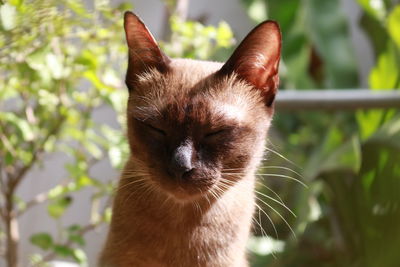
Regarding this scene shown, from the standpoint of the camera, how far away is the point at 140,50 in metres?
0.88

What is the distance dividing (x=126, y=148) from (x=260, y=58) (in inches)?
15.2

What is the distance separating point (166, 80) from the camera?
879mm

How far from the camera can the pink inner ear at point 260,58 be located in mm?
833

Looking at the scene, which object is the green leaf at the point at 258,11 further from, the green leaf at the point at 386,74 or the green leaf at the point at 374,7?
the green leaf at the point at 386,74

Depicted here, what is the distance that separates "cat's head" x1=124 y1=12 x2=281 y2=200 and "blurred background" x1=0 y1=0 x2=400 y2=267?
13cm

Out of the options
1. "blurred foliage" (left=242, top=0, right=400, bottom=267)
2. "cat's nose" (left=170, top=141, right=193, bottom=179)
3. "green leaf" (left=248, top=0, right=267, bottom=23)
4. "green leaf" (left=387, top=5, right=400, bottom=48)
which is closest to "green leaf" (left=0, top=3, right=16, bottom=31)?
"cat's nose" (left=170, top=141, right=193, bottom=179)

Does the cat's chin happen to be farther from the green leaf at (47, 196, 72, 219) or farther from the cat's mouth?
the green leaf at (47, 196, 72, 219)

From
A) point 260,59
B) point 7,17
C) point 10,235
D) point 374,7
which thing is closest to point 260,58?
point 260,59

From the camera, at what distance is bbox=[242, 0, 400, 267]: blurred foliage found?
5.16 ft

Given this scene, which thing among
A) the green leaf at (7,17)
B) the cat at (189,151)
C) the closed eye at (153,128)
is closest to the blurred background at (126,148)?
the green leaf at (7,17)

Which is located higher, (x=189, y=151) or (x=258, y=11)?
(x=189, y=151)

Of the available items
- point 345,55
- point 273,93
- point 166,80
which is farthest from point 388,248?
point 166,80

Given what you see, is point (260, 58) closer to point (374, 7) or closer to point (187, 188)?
point (187, 188)

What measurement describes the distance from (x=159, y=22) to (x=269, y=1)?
1.28 feet
